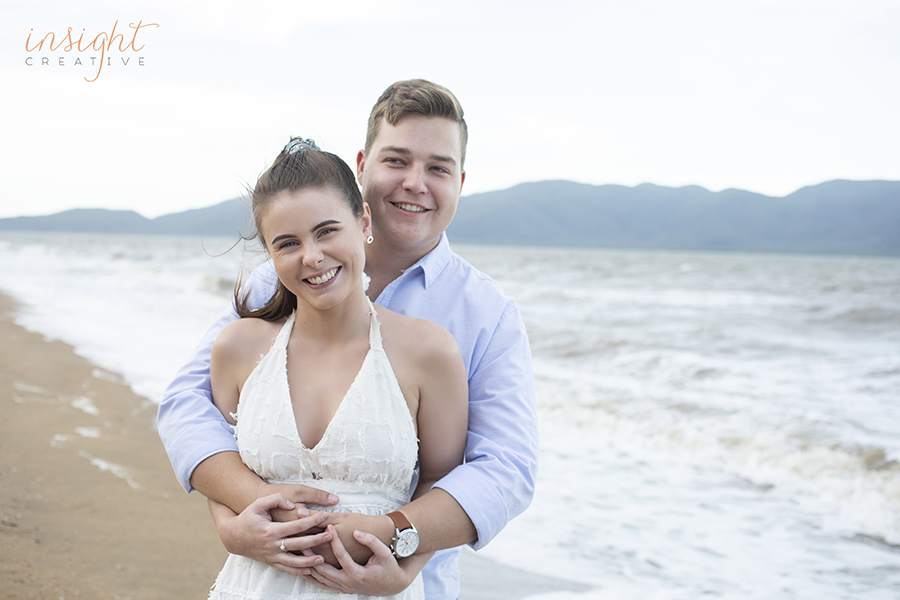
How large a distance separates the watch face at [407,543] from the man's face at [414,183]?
1.08m

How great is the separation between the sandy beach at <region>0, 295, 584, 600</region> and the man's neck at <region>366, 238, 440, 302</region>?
2.22 meters

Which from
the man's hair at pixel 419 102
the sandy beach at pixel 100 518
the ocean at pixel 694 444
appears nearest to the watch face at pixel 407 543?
the ocean at pixel 694 444

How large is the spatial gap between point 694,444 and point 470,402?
580 centimetres

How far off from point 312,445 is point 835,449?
6.33m

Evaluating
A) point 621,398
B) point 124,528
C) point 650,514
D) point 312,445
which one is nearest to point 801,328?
point 621,398

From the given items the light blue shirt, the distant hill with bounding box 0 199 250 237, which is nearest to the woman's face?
the light blue shirt

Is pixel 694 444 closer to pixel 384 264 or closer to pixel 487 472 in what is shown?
pixel 384 264

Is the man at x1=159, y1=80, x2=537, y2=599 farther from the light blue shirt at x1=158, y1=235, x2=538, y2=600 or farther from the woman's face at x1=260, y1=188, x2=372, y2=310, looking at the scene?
the woman's face at x1=260, y1=188, x2=372, y2=310

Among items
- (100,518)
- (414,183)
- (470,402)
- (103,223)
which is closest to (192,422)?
(470,402)

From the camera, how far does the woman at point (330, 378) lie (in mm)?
1825

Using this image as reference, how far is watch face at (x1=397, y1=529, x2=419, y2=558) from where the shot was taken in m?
1.77

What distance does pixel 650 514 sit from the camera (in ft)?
17.3

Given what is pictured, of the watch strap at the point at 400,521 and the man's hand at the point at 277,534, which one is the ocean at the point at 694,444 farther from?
the watch strap at the point at 400,521

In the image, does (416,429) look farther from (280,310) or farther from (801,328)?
(801,328)
